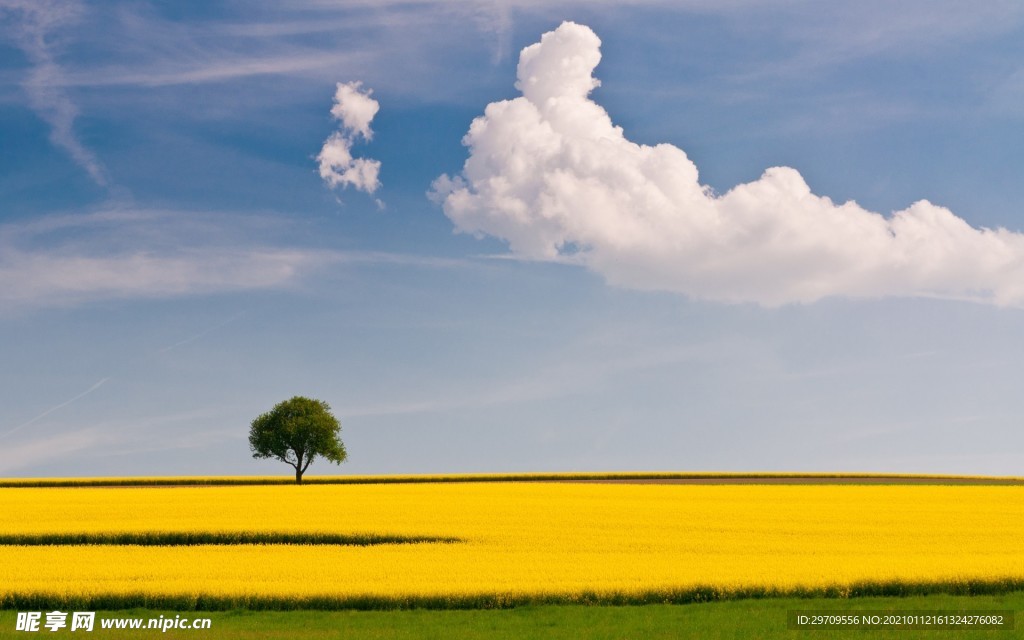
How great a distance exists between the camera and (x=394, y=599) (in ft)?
79.4

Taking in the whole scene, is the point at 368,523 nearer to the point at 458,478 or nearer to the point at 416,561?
the point at 416,561

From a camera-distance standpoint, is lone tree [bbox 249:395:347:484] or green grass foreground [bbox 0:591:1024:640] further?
lone tree [bbox 249:395:347:484]

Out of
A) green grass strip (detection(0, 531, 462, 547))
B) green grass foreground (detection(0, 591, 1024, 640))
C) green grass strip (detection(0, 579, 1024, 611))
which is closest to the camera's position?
green grass foreground (detection(0, 591, 1024, 640))

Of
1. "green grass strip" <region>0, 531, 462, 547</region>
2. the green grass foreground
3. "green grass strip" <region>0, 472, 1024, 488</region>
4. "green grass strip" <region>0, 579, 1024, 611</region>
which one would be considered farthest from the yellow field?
"green grass strip" <region>0, 472, 1024, 488</region>

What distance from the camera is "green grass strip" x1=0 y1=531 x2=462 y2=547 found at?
127ft

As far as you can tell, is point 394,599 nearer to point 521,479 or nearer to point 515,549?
point 515,549

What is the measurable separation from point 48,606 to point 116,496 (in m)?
39.6

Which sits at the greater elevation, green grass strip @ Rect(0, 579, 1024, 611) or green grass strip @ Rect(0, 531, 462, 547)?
green grass strip @ Rect(0, 531, 462, 547)

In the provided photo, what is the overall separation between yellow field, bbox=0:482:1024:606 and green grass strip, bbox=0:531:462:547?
60 cm

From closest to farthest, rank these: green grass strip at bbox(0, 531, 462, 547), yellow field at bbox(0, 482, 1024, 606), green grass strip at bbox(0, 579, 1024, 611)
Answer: green grass strip at bbox(0, 579, 1024, 611)
yellow field at bbox(0, 482, 1024, 606)
green grass strip at bbox(0, 531, 462, 547)

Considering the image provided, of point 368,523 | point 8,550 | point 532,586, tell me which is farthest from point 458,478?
point 532,586

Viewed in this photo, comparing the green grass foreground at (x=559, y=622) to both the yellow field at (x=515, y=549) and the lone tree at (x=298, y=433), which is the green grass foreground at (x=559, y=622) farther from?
the lone tree at (x=298, y=433)

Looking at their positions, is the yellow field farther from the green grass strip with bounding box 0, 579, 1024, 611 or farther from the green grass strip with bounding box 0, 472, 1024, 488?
the green grass strip with bounding box 0, 472, 1024, 488

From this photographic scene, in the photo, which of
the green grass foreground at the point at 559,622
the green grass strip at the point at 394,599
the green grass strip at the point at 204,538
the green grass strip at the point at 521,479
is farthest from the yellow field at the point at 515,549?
the green grass strip at the point at 521,479
